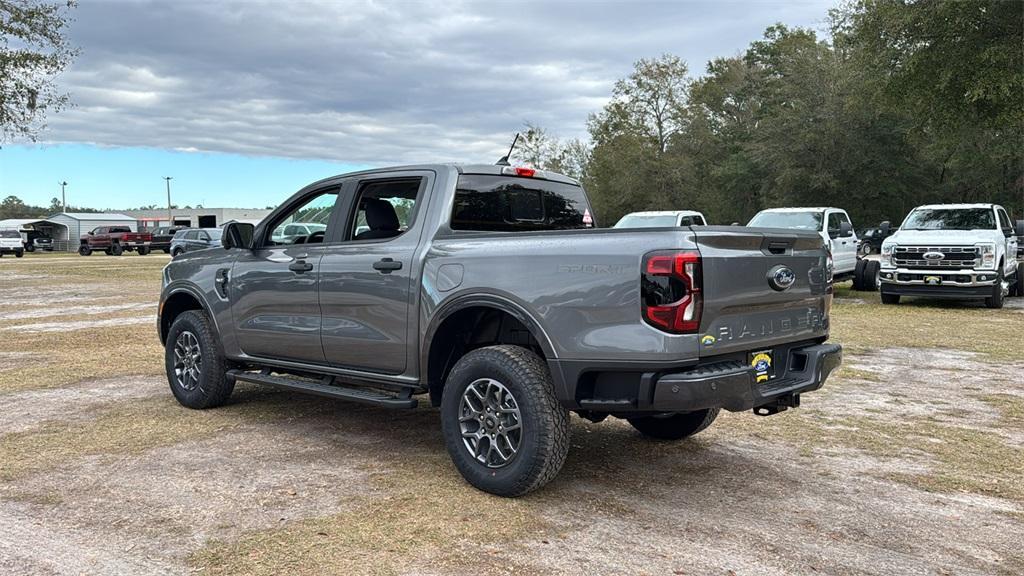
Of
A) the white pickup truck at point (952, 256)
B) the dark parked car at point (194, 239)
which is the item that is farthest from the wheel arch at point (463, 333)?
the dark parked car at point (194, 239)

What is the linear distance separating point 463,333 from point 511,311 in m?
0.66

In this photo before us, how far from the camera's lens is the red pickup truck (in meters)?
48.2

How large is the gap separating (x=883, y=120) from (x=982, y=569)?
136 ft

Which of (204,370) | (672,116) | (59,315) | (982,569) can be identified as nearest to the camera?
(982,569)

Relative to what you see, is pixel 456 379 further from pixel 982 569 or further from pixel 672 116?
pixel 672 116

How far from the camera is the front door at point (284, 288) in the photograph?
18.5 ft

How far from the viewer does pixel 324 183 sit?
19.2 ft

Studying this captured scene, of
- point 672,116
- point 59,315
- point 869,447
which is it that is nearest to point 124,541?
point 869,447

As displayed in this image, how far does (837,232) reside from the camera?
55.2 feet

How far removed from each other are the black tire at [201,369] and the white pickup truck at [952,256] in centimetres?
1232

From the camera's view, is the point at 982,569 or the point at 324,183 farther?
the point at 324,183

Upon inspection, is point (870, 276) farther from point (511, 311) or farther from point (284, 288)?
point (511, 311)

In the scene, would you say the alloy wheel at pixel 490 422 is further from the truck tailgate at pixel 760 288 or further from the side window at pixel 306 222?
the side window at pixel 306 222

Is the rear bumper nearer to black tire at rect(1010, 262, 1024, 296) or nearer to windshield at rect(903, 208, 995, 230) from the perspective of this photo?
windshield at rect(903, 208, 995, 230)
